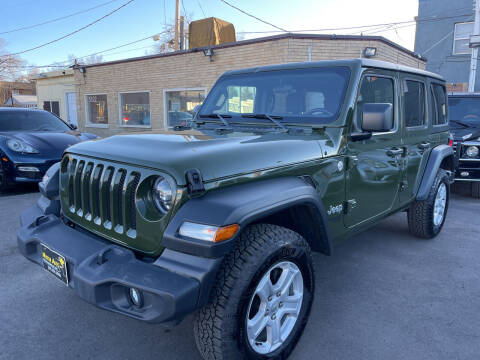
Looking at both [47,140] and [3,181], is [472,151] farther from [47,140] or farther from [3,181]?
[3,181]

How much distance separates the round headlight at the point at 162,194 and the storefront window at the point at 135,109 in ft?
43.8

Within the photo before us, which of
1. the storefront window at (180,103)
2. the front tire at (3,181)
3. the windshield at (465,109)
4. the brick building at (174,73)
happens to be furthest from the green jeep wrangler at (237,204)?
the storefront window at (180,103)

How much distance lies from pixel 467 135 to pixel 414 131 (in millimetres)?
3519

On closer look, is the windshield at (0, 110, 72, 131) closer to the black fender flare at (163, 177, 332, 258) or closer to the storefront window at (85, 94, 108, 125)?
the black fender flare at (163, 177, 332, 258)

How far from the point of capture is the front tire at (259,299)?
6.21 ft

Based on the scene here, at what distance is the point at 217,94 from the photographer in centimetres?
377

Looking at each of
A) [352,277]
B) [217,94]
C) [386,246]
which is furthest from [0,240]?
[386,246]

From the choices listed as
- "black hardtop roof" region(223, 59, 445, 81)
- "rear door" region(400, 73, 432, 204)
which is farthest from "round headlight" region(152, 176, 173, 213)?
"rear door" region(400, 73, 432, 204)

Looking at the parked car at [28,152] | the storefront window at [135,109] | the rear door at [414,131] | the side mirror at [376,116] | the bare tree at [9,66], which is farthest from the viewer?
the bare tree at [9,66]

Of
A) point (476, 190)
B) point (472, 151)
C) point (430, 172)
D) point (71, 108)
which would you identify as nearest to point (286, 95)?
point (430, 172)

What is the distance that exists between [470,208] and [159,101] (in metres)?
11.1

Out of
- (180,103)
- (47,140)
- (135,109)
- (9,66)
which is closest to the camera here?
(47,140)

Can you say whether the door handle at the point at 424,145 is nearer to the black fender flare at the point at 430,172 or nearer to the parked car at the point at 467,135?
the black fender flare at the point at 430,172

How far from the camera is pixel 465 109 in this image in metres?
7.39
